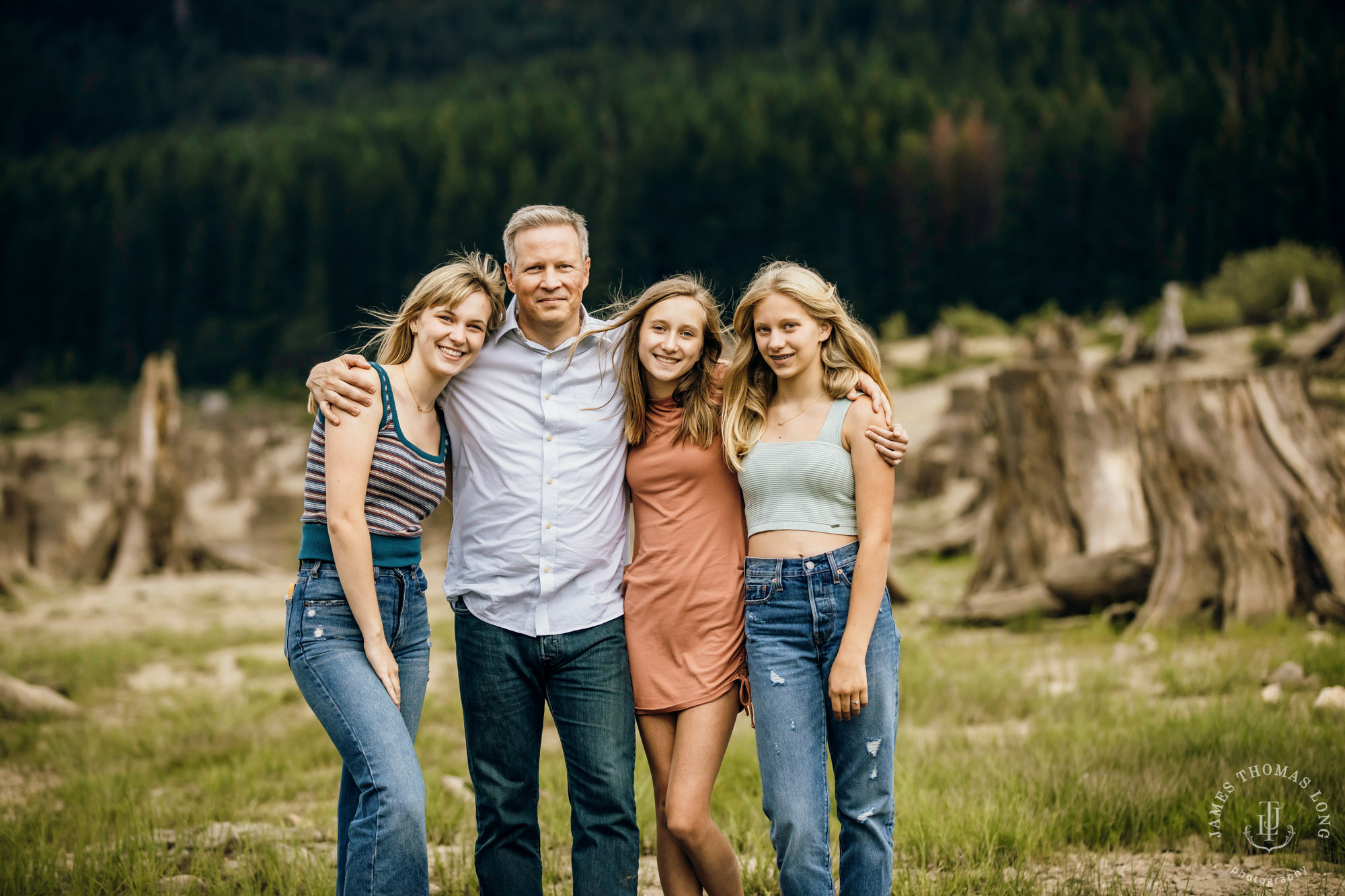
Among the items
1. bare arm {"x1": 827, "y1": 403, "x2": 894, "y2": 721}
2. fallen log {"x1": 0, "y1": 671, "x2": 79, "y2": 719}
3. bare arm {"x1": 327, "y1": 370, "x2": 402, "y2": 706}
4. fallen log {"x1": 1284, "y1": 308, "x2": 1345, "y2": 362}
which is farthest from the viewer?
fallen log {"x1": 1284, "y1": 308, "x2": 1345, "y2": 362}

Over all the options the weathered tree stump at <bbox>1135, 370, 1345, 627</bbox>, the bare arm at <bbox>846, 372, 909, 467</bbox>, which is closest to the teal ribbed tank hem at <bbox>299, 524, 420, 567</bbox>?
the bare arm at <bbox>846, 372, 909, 467</bbox>

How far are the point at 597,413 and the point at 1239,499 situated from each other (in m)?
5.60

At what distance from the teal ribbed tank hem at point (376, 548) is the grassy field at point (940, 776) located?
138 cm

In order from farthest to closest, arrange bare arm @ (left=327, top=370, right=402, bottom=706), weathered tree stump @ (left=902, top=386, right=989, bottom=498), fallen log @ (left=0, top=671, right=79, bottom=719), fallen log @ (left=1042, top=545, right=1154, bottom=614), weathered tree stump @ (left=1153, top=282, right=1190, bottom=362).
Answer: weathered tree stump @ (left=1153, top=282, right=1190, bottom=362)
weathered tree stump @ (left=902, top=386, right=989, bottom=498)
fallen log @ (left=1042, top=545, right=1154, bottom=614)
fallen log @ (left=0, top=671, right=79, bottom=719)
bare arm @ (left=327, top=370, right=402, bottom=706)

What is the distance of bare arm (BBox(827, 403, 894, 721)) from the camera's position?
9.06ft

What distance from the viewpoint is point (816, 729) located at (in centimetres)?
282

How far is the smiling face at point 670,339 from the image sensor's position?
3.06m

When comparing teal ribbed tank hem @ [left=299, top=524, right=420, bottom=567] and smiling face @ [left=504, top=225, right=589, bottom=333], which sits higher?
smiling face @ [left=504, top=225, right=589, bottom=333]

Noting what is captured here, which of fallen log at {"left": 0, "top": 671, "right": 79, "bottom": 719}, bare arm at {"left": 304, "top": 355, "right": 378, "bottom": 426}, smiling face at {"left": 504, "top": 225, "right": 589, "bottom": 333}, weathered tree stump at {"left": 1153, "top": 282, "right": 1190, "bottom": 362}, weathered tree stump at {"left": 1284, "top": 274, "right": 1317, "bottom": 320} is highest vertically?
weathered tree stump at {"left": 1284, "top": 274, "right": 1317, "bottom": 320}

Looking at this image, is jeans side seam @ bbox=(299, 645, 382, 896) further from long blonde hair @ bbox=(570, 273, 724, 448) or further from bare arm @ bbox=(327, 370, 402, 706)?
long blonde hair @ bbox=(570, 273, 724, 448)

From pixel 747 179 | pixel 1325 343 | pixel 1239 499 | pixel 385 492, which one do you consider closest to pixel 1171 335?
pixel 1325 343

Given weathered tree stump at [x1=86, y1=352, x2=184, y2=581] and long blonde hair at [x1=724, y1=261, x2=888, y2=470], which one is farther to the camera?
weathered tree stump at [x1=86, y1=352, x2=184, y2=581]

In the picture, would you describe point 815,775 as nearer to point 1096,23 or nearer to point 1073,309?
point 1073,309

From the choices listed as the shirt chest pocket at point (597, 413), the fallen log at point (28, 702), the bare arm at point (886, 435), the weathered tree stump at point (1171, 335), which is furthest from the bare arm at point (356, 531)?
the weathered tree stump at point (1171, 335)
